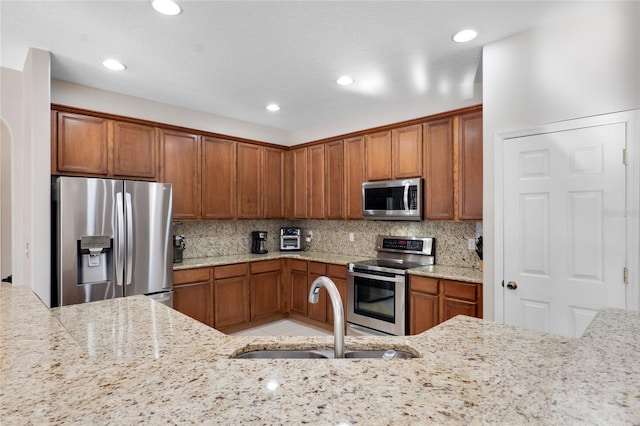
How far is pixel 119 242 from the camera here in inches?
124

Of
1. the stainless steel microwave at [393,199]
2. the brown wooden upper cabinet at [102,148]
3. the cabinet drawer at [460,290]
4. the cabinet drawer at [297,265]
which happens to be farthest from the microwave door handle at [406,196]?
the brown wooden upper cabinet at [102,148]

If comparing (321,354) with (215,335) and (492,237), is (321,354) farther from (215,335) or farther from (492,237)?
(492,237)

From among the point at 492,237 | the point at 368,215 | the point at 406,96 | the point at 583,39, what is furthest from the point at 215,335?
the point at 406,96

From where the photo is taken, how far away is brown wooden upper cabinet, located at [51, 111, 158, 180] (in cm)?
312

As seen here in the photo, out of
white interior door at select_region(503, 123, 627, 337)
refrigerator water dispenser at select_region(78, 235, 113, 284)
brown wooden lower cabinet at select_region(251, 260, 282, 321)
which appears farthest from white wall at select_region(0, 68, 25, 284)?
white interior door at select_region(503, 123, 627, 337)

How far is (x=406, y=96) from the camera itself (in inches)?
147

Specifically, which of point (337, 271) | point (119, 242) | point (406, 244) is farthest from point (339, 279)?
point (119, 242)

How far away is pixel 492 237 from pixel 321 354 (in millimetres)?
1850

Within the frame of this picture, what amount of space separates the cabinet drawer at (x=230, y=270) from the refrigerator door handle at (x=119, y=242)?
1.01 m

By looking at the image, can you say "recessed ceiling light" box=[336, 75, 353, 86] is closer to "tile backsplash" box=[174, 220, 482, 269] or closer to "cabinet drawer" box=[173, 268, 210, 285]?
"tile backsplash" box=[174, 220, 482, 269]

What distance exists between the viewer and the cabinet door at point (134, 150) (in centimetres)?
346

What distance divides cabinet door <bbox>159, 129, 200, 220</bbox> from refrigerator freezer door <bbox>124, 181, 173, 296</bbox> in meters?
0.34

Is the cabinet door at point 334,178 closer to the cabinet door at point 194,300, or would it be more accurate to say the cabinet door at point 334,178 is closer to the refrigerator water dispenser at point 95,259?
the cabinet door at point 194,300

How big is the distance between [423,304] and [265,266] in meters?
2.08
